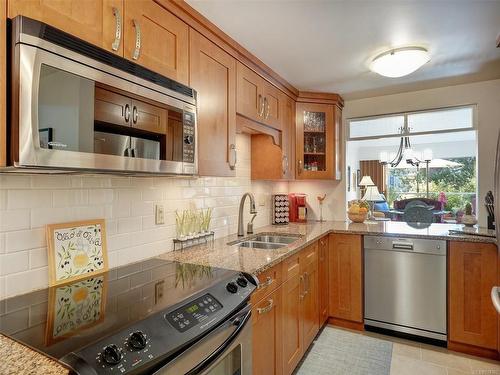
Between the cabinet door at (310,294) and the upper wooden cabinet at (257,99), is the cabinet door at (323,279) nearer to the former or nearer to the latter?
the cabinet door at (310,294)

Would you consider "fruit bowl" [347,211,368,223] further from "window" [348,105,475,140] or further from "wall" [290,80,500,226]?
"window" [348,105,475,140]

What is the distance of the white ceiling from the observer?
168cm

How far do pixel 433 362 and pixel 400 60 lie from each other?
2.24 meters

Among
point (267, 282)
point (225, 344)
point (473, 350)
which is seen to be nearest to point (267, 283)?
point (267, 282)

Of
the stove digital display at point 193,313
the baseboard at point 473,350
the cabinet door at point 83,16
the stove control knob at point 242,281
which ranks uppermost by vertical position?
the cabinet door at point 83,16

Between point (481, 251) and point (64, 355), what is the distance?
275 centimetres

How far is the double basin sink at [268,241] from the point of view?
2420 mm

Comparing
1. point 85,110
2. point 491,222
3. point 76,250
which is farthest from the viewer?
point 491,222

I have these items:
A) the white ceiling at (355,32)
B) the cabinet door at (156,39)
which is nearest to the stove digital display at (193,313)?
the cabinet door at (156,39)

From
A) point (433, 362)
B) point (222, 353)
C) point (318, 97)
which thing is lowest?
point (433, 362)

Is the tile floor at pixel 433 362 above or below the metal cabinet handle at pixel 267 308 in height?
below

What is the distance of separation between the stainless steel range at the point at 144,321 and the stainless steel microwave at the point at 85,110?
0.49m

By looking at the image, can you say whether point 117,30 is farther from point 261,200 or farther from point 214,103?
point 261,200

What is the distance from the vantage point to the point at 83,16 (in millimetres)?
1117
